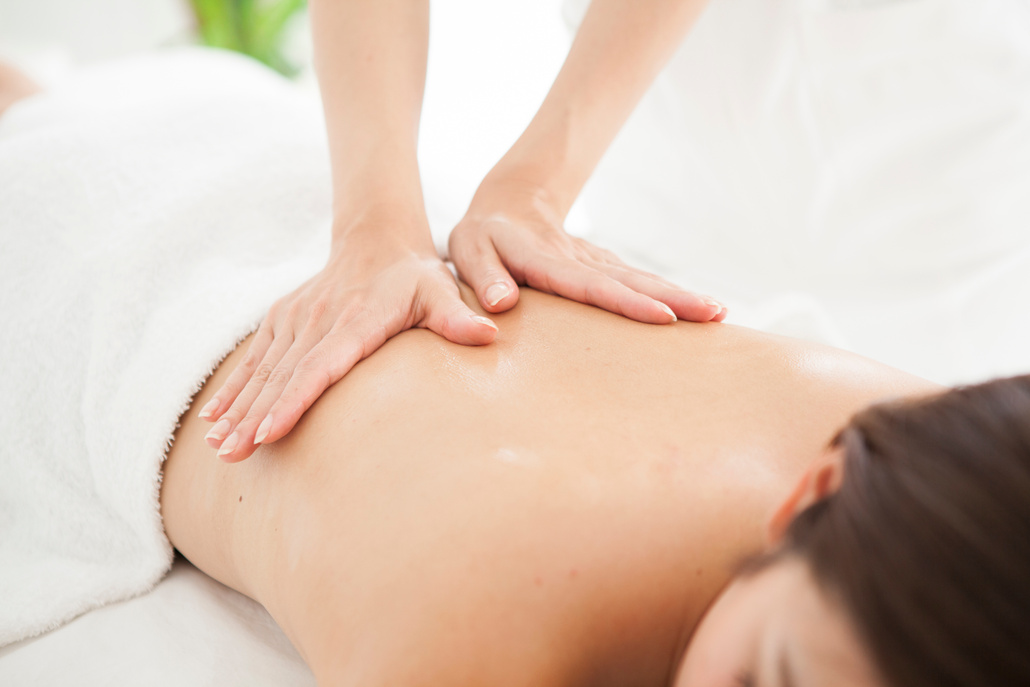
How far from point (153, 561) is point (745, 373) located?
74cm

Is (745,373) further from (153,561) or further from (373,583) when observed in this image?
(153,561)

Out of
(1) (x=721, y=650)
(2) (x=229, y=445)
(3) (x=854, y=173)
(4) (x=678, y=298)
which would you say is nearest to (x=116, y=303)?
(2) (x=229, y=445)

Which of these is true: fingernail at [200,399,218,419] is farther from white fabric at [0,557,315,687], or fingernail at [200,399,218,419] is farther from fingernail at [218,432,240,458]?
white fabric at [0,557,315,687]

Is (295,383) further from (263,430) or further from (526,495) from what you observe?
(526,495)

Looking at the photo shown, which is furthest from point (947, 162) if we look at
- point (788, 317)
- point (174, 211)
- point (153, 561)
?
point (153, 561)

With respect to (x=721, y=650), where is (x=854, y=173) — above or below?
above

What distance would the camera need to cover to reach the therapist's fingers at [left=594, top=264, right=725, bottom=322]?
2.77 ft

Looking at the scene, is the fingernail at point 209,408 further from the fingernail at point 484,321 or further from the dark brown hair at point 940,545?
the dark brown hair at point 940,545

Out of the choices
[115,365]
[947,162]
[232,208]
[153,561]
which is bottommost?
[153,561]

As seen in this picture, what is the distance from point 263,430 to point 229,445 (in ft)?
0.13

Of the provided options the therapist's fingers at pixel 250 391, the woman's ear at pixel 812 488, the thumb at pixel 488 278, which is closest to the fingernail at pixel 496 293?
the thumb at pixel 488 278

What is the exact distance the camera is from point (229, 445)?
72 cm

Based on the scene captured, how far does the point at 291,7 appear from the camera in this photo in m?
3.23

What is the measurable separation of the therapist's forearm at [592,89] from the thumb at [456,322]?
309mm
